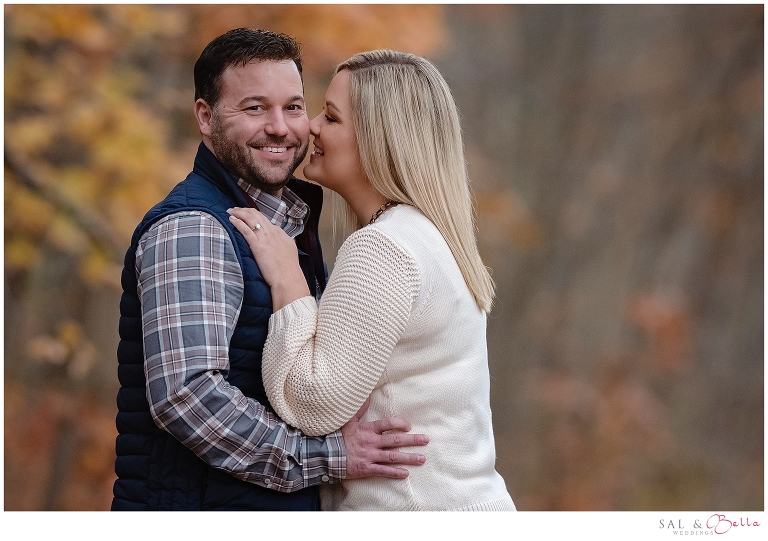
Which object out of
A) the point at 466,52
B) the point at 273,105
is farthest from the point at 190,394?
the point at 466,52

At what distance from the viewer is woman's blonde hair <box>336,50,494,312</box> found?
2334 millimetres

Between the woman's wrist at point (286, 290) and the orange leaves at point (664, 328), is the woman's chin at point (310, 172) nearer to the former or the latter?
the woman's wrist at point (286, 290)

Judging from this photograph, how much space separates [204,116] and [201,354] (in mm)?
773

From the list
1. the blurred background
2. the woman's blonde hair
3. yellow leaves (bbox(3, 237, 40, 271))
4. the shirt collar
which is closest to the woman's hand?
the shirt collar

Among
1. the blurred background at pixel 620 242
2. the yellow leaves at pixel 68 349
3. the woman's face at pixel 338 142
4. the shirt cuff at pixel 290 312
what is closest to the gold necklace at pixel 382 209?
the woman's face at pixel 338 142

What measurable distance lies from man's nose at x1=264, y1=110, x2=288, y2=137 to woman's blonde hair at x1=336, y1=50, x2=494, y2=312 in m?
0.21

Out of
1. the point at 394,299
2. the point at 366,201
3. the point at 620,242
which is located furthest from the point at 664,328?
the point at 394,299

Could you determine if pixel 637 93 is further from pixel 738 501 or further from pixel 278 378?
pixel 278 378

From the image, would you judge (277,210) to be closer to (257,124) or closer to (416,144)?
(257,124)

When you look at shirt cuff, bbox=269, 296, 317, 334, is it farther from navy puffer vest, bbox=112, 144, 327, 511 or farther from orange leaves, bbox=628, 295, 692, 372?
orange leaves, bbox=628, 295, 692, 372

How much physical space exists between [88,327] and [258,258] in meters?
3.50

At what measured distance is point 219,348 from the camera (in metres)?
2.09

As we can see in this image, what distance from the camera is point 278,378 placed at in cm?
212

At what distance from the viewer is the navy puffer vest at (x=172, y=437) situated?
220 cm
